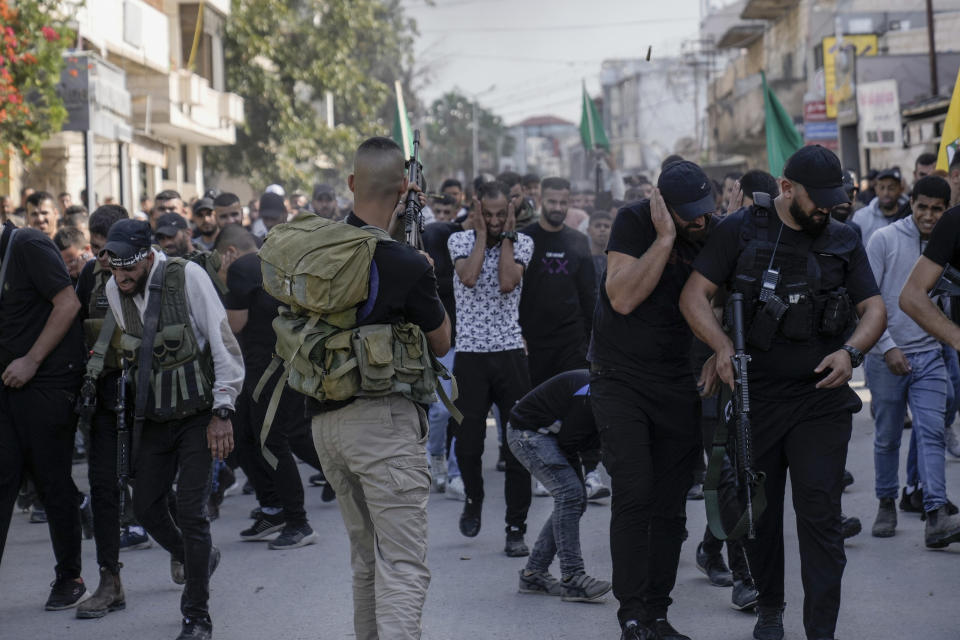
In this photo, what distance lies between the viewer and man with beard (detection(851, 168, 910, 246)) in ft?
35.3

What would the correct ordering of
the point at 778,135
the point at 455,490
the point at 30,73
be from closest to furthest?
the point at 455,490, the point at 30,73, the point at 778,135

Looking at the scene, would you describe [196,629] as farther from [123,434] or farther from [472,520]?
[472,520]

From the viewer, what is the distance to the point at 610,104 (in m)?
99.6

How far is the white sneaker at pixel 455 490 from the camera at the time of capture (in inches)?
355

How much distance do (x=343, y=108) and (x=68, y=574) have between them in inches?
1275

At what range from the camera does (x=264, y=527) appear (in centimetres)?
798

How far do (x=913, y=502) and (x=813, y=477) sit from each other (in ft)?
10.4

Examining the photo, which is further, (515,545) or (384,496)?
(515,545)

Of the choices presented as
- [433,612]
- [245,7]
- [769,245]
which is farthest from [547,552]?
[245,7]

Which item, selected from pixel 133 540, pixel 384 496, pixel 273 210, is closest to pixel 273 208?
pixel 273 210

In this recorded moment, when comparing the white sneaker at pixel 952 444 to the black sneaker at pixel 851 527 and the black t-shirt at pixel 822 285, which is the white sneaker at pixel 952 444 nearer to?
the black sneaker at pixel 851 527

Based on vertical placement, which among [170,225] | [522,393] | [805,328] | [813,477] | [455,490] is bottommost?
[455,490]

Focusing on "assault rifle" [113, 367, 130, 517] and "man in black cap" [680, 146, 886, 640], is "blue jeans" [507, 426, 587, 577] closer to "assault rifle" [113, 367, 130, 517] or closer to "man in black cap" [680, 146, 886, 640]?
"man in black cap" [680, 146, 886, 640]

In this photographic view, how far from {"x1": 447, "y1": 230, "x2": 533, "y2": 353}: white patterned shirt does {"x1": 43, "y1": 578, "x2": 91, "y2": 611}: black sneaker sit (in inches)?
101
